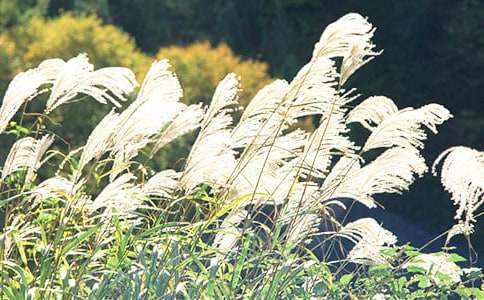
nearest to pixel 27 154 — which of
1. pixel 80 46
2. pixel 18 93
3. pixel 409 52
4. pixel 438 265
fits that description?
pixel 18 93

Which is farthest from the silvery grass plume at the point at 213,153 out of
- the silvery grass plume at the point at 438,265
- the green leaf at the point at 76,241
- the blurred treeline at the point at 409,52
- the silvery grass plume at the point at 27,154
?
the blurred treeline at the point at 409,52

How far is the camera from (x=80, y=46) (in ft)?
29.0

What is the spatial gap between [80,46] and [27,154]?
5268 millimetres

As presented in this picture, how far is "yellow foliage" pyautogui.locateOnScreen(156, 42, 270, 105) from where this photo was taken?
8961mm

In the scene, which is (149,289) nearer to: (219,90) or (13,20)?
(219,90)

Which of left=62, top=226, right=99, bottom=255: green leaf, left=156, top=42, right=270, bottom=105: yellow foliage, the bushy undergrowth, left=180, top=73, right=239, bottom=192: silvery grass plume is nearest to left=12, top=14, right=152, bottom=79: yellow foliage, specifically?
left=156, top=42, right=270, bottom=105: yellow foliage

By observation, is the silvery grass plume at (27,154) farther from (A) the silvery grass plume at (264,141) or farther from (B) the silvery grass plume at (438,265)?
(B) the silvery grass plume at (438,265)

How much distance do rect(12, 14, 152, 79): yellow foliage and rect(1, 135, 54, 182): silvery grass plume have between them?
5.05 m

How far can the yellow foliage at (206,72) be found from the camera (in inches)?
353

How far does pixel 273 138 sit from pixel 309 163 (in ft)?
0.48

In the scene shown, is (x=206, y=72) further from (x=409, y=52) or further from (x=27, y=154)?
(x=27, y=154)

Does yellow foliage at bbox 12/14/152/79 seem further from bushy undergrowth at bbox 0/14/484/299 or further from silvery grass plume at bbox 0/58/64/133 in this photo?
silvery grass plume at bbox 0/58/64/133

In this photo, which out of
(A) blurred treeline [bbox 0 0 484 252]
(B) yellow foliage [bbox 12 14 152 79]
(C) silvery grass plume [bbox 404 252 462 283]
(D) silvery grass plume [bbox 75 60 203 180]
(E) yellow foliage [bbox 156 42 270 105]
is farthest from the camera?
(A) blurred treeline [bbox 0 0 484 252]

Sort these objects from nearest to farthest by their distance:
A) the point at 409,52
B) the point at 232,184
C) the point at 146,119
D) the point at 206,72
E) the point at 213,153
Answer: the point at 146,119 → the point at 213,153 → the point at 232,184 → the point at 206,72 → the point at 409,52
